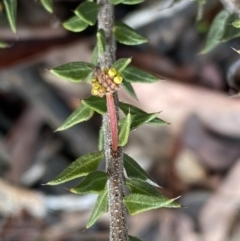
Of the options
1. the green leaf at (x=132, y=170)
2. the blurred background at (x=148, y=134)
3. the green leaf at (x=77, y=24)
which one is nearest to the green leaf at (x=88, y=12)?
the green leaf at (x=77, y=24)

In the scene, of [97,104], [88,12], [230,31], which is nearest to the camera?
[97,104]

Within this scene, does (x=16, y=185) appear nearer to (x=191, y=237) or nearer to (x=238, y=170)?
(x=191, y=237)

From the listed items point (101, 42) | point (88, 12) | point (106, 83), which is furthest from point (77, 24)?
point (106, 83)

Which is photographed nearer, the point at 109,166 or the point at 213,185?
the point at 109,166

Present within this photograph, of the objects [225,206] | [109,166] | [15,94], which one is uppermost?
[15,94]

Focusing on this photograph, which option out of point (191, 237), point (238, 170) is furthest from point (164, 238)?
point (238, 170)

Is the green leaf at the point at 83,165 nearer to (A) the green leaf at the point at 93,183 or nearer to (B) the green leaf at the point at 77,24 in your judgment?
(A) the green leaf at the point at 93,183

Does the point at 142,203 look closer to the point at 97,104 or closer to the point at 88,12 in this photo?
the point at 97,104
